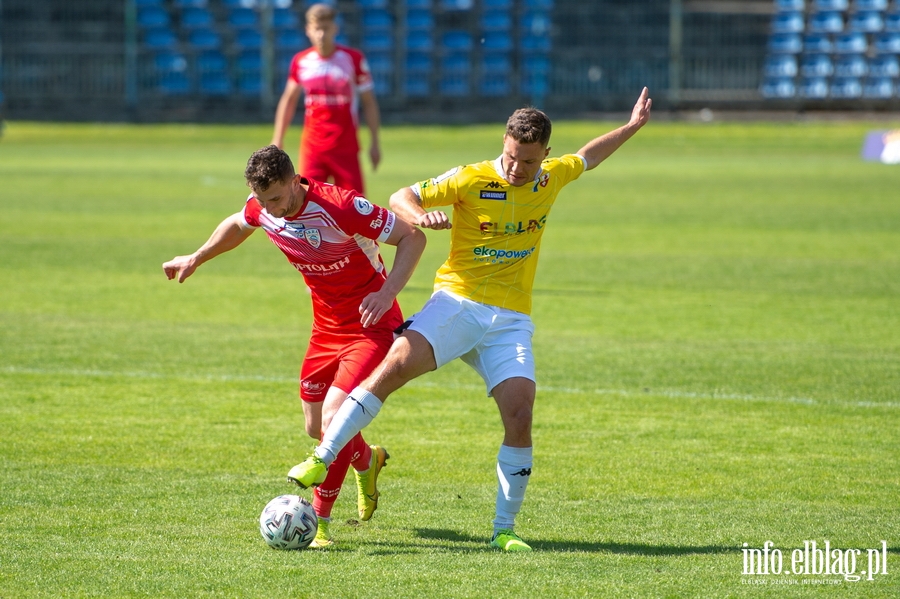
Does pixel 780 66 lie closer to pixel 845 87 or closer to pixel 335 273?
pixel 845 87

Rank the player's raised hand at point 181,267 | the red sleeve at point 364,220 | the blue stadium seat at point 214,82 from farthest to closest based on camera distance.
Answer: the blue stadium seat at point 214,82, the player's raised hand at point 181,267, the red sleeve at point 364,220

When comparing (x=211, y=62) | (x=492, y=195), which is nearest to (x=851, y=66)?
(x=211, y=62)

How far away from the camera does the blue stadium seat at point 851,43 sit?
38.5 meters

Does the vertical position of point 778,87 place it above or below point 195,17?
below

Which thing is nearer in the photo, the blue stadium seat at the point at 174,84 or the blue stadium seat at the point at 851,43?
the blue stadium seat at the point at 851,43

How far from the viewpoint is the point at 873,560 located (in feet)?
16.4

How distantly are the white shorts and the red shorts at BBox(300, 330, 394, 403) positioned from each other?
0.25 metres

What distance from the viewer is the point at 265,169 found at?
521cm

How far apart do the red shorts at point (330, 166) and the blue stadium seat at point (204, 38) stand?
29394 mm

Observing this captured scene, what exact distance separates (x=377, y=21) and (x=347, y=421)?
35.9 metres

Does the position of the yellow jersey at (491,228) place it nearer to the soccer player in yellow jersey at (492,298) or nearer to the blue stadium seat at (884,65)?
the soccer player in yellow jersey at (492,298)

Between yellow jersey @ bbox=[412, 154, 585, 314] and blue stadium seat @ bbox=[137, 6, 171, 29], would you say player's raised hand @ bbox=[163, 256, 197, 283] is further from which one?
blue stadium seat @ bbox=[137, 6, 171, 29]

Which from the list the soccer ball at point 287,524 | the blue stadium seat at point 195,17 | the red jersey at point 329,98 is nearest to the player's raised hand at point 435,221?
the soccer ball at point 287,524

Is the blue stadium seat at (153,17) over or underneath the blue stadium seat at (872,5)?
underneath
